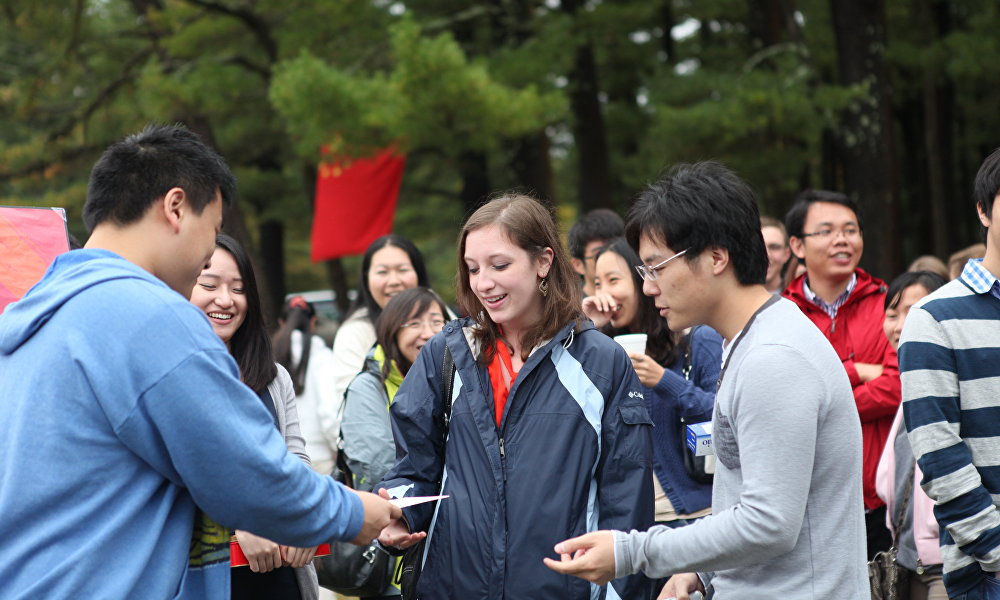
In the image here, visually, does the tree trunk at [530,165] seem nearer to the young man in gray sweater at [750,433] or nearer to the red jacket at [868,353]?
the red jacket at [868,353]

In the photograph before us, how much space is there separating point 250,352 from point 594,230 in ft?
7.39

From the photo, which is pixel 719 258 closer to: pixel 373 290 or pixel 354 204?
pixel 373 290

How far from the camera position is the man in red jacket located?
4.12m

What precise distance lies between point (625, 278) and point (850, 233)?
4.16ft

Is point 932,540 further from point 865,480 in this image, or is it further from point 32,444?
point 32,444

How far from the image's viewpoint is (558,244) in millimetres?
3004

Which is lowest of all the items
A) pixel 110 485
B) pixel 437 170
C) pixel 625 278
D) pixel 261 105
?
pixel 110 485

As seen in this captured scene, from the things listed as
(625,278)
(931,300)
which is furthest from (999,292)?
(625,278)

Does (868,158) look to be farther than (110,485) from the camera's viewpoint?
Yes

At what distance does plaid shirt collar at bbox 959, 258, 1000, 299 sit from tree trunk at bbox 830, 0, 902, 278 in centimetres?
747

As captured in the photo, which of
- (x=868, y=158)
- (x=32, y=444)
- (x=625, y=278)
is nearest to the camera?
(x=32, y=444)

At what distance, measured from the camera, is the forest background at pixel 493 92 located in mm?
8938

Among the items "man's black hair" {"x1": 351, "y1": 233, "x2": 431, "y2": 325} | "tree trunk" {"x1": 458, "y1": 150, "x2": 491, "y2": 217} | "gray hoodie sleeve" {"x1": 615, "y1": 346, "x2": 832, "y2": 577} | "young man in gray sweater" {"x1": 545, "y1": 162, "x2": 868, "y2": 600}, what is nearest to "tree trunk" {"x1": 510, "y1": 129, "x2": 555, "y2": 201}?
"tree trunk" {"x1": 458, "y1": 150, "x2": 491, "y2": 217}

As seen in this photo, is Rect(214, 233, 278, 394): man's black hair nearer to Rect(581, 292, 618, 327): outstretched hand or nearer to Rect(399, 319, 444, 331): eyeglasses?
Rect(399, 319, 444, 331): eyeglasses
